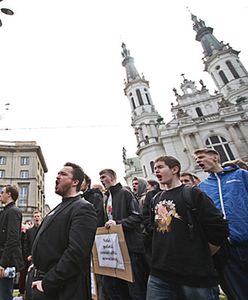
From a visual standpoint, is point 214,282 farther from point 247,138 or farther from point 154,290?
point 247,138

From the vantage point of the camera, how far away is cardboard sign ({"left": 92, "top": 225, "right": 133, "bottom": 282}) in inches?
114

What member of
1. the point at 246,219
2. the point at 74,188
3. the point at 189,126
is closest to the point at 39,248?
the point at 74,188

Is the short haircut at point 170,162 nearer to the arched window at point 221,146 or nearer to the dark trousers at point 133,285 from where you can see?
the dark trousers at point 133,285

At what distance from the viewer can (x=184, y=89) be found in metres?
36.2

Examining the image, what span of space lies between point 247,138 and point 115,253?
30.4 metres

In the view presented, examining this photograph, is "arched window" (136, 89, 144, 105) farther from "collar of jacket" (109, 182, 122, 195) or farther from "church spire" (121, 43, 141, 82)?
"collar of jacket" (109, 182, 122, 195)

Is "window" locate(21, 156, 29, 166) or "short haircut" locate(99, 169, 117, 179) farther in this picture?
"window" locate(21, 156, 29, 166)

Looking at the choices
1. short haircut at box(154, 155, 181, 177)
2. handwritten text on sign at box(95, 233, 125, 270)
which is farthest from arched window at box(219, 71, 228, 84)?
handwritten text on sign at box(95, 233, 125, 270)

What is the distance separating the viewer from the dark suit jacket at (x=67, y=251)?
166 cm

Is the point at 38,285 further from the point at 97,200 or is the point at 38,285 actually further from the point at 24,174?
the point at 24,174

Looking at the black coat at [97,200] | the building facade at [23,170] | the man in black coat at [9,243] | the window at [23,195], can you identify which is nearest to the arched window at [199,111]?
the building facade at [23,170]

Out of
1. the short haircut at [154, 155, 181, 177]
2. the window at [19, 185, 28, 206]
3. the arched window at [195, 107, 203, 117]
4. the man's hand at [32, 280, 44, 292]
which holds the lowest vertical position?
the man's hand at [32, 280, 44, 292]

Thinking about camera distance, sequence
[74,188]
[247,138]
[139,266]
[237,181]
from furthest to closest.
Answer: [247,138], [139,266], [237,181], [74,188]

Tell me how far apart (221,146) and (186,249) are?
99.0 ft
